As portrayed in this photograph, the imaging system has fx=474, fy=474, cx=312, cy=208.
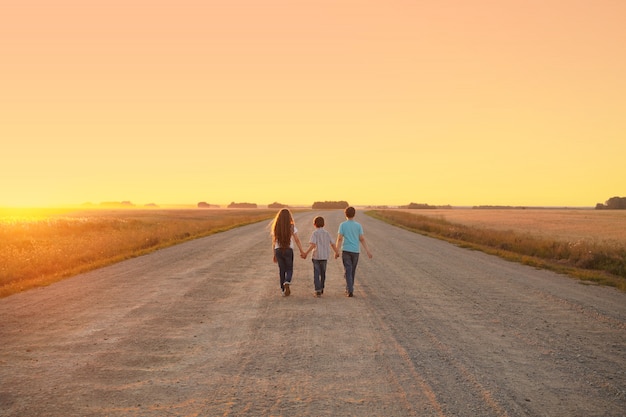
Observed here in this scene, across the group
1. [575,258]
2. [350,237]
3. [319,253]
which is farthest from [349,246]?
[575,258]

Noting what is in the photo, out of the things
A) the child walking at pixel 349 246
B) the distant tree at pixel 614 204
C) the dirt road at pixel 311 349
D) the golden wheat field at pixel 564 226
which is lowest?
the dirt road at pixel 311 349

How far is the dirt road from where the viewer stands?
4.89 meters

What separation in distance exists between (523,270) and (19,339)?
47.3 feet

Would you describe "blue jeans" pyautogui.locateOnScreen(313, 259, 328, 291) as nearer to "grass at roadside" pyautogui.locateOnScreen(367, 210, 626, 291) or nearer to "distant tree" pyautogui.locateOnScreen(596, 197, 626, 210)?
"grass at roadside" pyautogui.locateOnScreen(367, 210, 626, 291)

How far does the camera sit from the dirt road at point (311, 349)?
16.0 ft

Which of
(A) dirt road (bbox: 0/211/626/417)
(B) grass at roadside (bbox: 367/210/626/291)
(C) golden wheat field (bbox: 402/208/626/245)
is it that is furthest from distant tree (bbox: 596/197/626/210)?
(A) dirt road (bbox: 0/211/626/417)

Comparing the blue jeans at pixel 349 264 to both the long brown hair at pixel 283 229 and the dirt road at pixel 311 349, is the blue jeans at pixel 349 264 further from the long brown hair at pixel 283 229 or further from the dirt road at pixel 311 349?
the long brown hair at pixel 283 229

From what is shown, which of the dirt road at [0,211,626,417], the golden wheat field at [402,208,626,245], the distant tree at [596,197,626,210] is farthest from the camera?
the distant tree at [596,197,626,210]

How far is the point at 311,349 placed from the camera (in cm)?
666

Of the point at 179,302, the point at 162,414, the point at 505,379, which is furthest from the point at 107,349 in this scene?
the point at 505,379

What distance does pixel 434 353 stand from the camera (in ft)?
21.4

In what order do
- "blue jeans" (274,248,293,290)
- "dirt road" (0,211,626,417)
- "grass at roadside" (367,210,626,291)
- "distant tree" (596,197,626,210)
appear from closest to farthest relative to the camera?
1. "dirt road" (0,211,626,417)
2. "blue jeans" (274,248,293,290)
3. "grass at roadside" (367,210,626,291)
4. "distant tree" (596,197,626,210)

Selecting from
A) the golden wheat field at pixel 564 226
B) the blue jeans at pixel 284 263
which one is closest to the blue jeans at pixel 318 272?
the blue jeans at pixel 284 263

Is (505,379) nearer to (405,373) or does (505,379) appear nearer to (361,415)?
(405,373)
